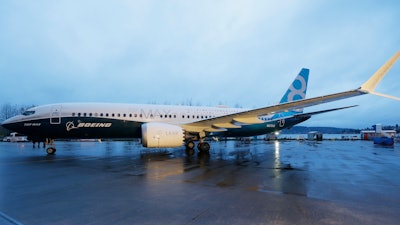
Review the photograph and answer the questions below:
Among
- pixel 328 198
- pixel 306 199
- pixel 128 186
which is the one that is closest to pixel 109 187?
pixel 128 186

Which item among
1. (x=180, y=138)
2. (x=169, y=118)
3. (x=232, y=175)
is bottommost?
(x=232, y=175)

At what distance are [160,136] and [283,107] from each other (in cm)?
680

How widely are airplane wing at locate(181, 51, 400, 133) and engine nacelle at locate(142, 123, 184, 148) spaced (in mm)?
1892

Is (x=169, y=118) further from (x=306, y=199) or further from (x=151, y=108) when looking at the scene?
(x=306, y=199)

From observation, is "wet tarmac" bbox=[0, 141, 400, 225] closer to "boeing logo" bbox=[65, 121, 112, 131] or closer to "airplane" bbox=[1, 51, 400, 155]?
"airplane" bbox=[1, 51, 400, 155]

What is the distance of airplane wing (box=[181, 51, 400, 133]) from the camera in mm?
9211

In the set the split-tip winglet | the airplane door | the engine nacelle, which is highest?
the split-tip winglet

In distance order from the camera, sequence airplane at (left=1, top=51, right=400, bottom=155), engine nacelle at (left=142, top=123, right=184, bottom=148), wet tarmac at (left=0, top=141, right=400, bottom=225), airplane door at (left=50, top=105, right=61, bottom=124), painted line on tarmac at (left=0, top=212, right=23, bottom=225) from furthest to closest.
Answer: airplane door at (left=50, top=105, right=61, bottom=124) < airplane at (left=1, top=51, right=400, bottom=155) < engine nacelle at (left=142, top=123, right=184, bottom=148) < wet tarmac at (left=0, top=141, right=400, bottom=225) < painted line on tarmac at (left=0, top=212, right=23, bottom=225)

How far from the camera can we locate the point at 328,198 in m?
5.30

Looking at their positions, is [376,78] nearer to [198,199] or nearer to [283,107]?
[283,107]

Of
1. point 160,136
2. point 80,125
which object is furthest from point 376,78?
point 80,125

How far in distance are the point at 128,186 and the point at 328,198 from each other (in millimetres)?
4965

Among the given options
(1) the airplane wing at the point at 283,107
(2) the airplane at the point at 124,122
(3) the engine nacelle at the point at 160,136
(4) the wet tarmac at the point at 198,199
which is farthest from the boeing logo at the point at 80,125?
(4) the wet tarmac at the point at 198,199

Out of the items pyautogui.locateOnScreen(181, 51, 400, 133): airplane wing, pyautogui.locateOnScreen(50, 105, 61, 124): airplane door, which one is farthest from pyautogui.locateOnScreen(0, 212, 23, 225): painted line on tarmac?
pyautogui.locateOnScreen(50, 105, 61, 124): airplane door
